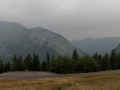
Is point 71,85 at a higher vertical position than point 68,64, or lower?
lower

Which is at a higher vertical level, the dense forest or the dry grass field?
the dense forest

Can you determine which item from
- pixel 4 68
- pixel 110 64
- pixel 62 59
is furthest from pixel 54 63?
pixel 110 64

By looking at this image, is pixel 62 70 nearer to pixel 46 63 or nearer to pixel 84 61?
pixel 84 61

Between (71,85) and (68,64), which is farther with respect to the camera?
(68,64)

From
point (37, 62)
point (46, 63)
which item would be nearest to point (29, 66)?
point (37, 62)

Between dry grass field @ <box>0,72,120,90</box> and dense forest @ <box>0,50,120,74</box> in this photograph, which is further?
dense forest @ <box>0,50,120,74</box>

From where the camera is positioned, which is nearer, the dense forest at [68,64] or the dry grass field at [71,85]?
the dry grass field at [71,85]

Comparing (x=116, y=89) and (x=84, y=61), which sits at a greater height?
(x=84, y=61)

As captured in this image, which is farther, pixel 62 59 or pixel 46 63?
pixel 46 63

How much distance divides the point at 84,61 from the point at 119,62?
87.9 feet

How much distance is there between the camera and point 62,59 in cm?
12950

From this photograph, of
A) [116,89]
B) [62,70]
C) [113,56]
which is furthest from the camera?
[113,56]

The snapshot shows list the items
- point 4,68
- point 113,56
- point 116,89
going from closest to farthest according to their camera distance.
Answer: point 116,89
point 4,68
point 113,56

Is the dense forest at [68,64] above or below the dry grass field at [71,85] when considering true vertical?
above
